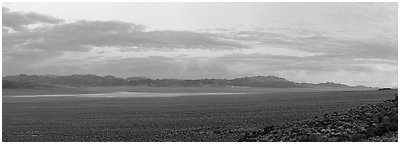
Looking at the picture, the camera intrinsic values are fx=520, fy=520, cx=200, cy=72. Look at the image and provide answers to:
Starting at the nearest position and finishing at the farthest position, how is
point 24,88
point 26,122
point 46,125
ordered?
1. point 46,125
2. point 26,122
3. point 24,88

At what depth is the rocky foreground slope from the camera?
18.7m

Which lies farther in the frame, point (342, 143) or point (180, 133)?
point (180, 133)

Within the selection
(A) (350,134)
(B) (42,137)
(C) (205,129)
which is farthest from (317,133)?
(B) (42,137)

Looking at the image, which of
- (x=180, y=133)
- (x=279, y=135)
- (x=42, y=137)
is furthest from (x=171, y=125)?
(x=279, y=135)

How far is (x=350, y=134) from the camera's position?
1983 centimetres

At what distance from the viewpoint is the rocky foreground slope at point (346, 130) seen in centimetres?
1869

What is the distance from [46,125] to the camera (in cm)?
3391

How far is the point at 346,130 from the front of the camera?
20.8 m

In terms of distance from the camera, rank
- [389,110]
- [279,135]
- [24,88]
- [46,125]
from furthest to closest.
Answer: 1. [24,88]
2. [46,125]
3. [389,110]
4. [279,135]

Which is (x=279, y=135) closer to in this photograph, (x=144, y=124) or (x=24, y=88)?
(x=144, y=124)

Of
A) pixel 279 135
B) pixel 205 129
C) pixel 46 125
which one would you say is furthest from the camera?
pixel 46 125

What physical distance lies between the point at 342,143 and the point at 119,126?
17.8m

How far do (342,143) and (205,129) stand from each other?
12281 mm

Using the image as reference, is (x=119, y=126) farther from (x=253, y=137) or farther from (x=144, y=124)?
(x=253, y=137)
